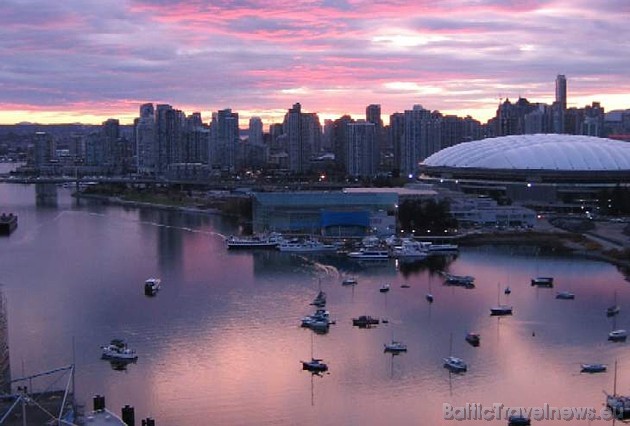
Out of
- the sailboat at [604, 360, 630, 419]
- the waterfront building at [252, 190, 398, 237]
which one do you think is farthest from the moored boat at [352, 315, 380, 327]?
the waterfront building at [252, 190, 398, 237]

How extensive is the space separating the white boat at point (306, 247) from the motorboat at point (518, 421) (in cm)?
475

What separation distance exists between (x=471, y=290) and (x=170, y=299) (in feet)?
6.75

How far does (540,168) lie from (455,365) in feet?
25.6

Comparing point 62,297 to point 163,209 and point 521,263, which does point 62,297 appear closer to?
point 521,263

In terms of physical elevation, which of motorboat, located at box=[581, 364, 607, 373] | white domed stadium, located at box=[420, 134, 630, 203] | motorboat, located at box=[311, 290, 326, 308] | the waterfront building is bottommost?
motorboat, located at box=[581, 364, 607, 373]

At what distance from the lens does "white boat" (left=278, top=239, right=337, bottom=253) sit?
8.59 m

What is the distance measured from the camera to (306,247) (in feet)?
28.3

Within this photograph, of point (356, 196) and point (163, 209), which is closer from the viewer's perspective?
point (356, 196)

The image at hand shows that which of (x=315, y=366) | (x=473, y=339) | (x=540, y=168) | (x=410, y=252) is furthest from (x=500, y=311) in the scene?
(x=540, y=168)

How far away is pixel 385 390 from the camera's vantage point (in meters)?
4.29

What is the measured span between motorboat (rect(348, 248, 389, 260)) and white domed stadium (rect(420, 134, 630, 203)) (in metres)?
4.30

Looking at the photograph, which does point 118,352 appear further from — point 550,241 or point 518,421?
point 550,241

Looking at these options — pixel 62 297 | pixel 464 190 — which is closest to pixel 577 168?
pixel 464 190

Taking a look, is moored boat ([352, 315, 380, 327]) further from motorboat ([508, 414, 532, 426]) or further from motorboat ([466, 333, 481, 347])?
motorboat ([508, 414, 532, 426])
